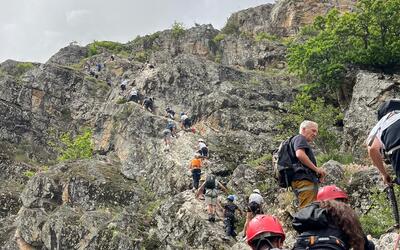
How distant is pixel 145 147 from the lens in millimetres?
34844

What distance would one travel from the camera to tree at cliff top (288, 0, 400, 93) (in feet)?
110

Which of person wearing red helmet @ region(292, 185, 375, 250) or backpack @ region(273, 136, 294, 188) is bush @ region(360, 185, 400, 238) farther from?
person wearing red helmet @ region(292, 185, 375, 250)

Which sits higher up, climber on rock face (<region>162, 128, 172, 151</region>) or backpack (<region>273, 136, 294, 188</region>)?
backpack (<region>273, 136, 294, 188</region>)

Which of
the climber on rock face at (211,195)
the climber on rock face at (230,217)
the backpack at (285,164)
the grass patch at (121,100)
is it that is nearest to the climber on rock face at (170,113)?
the grass patch at (121,100)

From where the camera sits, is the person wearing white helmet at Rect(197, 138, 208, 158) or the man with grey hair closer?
the man with grey hair

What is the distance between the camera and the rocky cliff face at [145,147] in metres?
22.4

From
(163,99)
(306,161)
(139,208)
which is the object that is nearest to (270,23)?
(163,99)

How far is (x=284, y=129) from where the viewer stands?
111ft

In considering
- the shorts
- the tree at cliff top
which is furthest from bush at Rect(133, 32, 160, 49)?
the shorts

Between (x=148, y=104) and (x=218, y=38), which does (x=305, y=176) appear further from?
(x=218, y=38)

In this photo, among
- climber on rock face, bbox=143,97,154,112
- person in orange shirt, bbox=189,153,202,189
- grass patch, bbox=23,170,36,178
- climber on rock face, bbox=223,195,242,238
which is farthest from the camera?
grass patch, bbox=23,170,36,178

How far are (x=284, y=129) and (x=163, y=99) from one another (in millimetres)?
14184

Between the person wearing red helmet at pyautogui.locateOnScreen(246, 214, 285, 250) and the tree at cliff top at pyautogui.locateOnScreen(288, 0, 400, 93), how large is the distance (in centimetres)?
3101

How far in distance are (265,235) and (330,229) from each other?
0.76 m
